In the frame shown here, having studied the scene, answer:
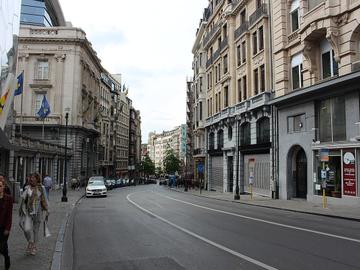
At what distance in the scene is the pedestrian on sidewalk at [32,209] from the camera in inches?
373

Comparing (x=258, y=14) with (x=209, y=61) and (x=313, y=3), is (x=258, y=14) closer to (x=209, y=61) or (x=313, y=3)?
(x=313, y=3)

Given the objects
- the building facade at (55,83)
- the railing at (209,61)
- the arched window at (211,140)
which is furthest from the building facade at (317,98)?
the building facade at (55,83)

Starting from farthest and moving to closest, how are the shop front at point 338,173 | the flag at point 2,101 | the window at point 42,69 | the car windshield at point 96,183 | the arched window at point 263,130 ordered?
the window at point 42,69 → the car windshield at point 96,183 → the arched window at point 263,130 → the flag at point 2,101 → the shop front at point 338,173

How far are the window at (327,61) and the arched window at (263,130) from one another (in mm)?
8238

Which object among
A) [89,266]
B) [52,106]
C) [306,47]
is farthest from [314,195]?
[52,106]

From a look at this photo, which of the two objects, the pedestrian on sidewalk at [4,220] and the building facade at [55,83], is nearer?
the pedestrian on sidewalk at [4,220]

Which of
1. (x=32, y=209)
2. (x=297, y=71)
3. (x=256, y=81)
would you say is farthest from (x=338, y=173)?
(x=32, y=209)

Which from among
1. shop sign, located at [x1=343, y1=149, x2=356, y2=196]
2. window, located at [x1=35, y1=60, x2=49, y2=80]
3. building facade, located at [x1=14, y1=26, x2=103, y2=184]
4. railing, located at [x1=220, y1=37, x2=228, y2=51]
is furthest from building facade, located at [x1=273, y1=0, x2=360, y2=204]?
window, located at [x1=35, y1=60, x2=49, y2=80]

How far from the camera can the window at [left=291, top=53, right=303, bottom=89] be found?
29297 mm

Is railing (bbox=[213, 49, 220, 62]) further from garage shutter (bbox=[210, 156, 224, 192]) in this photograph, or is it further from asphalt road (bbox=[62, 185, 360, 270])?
asphalt road (bbox=[62, 185, 360, 270])

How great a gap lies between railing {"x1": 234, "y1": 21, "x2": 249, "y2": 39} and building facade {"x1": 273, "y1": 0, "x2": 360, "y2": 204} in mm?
6900

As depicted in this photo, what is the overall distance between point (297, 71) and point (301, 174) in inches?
289

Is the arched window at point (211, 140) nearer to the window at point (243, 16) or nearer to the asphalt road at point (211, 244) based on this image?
the window at point (243, 16)

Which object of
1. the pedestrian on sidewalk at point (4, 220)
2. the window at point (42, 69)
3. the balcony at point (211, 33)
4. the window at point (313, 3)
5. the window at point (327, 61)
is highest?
the balcony at point (211, 33)
